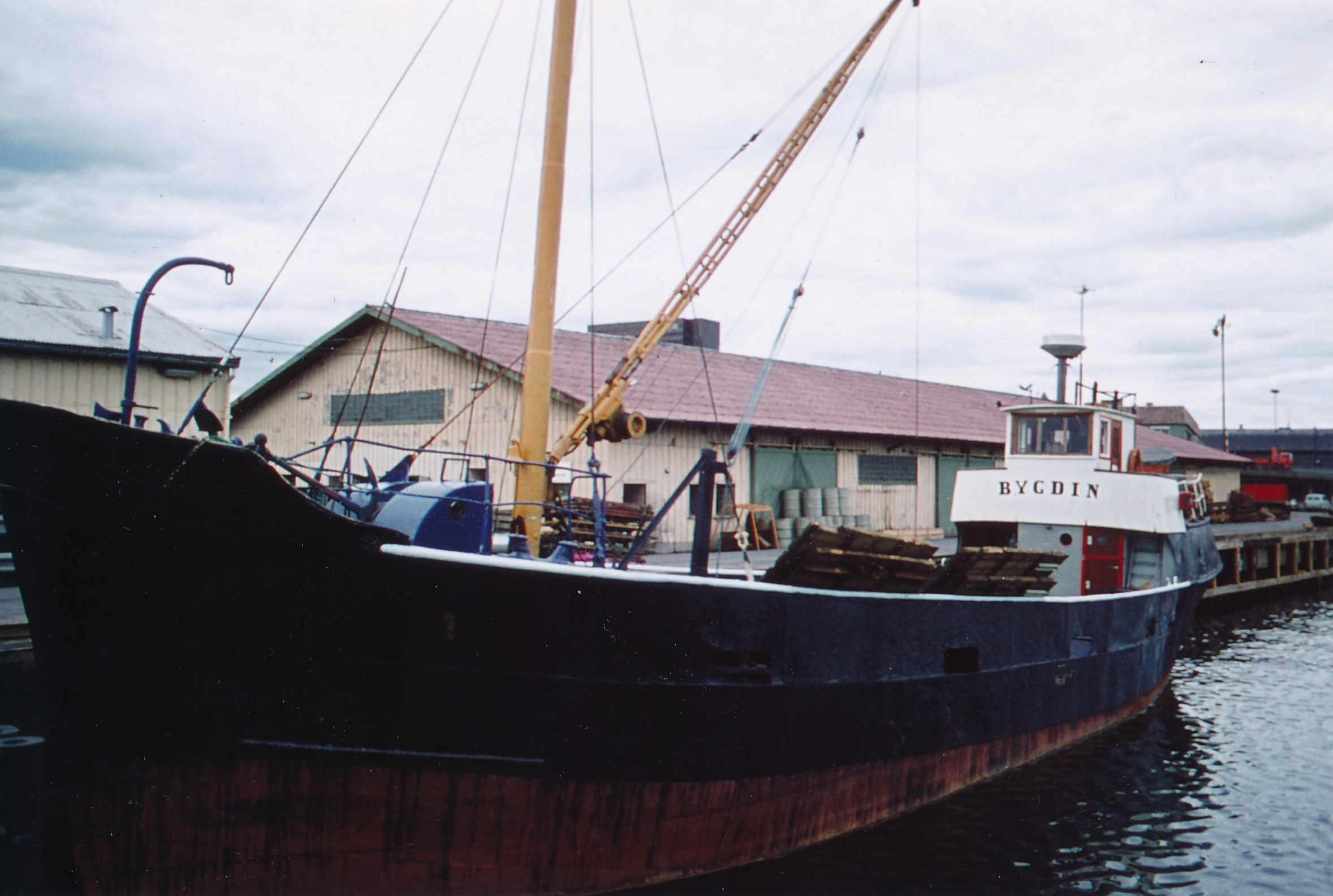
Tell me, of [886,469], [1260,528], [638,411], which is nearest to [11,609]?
[638,411]

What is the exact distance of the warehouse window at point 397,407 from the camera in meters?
22.8

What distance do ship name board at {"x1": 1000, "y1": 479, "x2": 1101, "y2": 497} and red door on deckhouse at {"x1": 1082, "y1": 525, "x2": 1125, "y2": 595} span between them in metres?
0.60

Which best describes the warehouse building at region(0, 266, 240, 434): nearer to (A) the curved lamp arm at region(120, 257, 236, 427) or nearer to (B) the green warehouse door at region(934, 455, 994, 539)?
(A) the curved lamp arm at region(120, 257, 236, 427)

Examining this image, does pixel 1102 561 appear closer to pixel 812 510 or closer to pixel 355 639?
pixel 812 510

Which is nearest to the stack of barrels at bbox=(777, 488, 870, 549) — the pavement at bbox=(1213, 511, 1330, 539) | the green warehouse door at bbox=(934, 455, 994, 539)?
the green warehouse door at bbox=(934, 455, 994, 539)

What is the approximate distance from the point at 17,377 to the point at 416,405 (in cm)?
891

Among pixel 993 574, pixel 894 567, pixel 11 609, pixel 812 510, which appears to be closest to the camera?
pixel 894 567

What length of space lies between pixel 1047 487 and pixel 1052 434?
1.00 m

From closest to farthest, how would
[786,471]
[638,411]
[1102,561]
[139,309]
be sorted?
[139,309], [1102,561], [638,411], [786,471]

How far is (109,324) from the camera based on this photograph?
55.7 feet

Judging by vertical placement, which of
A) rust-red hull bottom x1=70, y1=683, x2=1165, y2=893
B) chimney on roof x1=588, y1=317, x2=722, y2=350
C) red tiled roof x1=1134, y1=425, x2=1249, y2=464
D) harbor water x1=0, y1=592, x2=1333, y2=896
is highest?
chimney on roof x1=588, y1=317, x2=722, y2=350

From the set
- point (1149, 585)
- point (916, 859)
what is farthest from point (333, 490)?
point (1149, 585)

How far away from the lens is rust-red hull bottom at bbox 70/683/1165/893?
6137 mm

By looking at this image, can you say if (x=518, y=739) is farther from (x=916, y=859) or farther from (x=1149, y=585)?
(x=1149, y=585)
